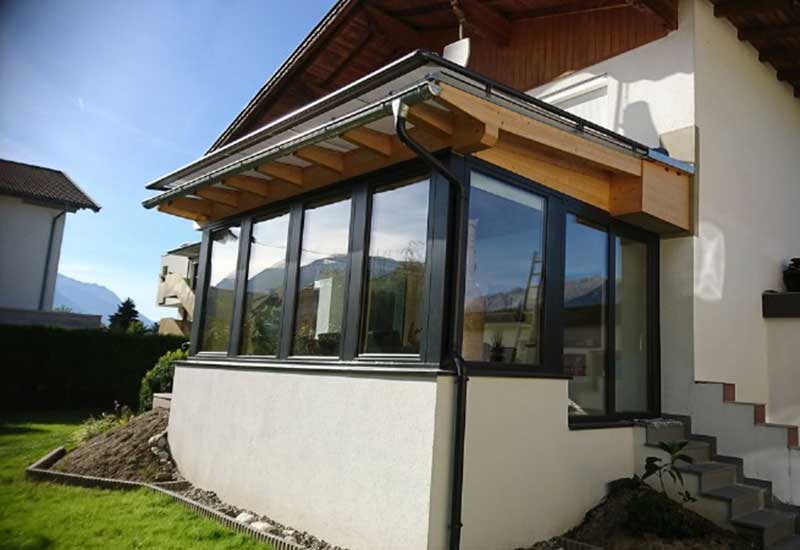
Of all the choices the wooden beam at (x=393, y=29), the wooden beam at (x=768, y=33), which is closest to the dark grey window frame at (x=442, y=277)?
the wooden beam at (x=768, y=33)

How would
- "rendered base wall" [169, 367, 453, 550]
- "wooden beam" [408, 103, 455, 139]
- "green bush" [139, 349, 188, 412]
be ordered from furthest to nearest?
"green bush" [139, 349, 188, 412], "wooden beam" [408, 103, 455, 139], "rendered base wall" [169, 367, 453, 550]

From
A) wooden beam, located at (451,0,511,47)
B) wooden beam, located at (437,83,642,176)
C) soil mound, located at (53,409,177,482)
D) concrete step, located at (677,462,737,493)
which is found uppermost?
wooden beam, located at (451,0,511,47)

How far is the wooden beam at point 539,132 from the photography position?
13.6ft

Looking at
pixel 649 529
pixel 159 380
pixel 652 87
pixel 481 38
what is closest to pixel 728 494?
pixel 649 529

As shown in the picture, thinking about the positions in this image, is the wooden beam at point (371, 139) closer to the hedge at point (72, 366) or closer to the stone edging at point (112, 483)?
the stone edging at point (112, 483)

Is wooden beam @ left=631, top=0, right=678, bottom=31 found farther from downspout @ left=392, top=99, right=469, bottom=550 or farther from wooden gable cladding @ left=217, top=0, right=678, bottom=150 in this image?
downspout @ left=392, top=99, right=469, bottom=550

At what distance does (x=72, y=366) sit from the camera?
588 inches

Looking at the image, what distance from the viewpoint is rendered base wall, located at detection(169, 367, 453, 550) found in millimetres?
4180

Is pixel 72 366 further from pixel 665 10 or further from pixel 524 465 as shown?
pixel 665 10

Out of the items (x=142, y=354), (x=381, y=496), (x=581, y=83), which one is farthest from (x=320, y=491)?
(x=142, y=354)

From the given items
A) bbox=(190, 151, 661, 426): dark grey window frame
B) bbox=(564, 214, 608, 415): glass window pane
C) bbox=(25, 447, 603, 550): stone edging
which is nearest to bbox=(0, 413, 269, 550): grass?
bbox=(25, 447, 603, 550): stone edging

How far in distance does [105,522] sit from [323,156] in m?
3.73

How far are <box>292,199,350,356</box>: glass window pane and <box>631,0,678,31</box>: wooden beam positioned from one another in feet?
12.5

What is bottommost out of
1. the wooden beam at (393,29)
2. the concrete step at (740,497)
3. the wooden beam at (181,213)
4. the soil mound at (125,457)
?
the soil mound at (125,457)
